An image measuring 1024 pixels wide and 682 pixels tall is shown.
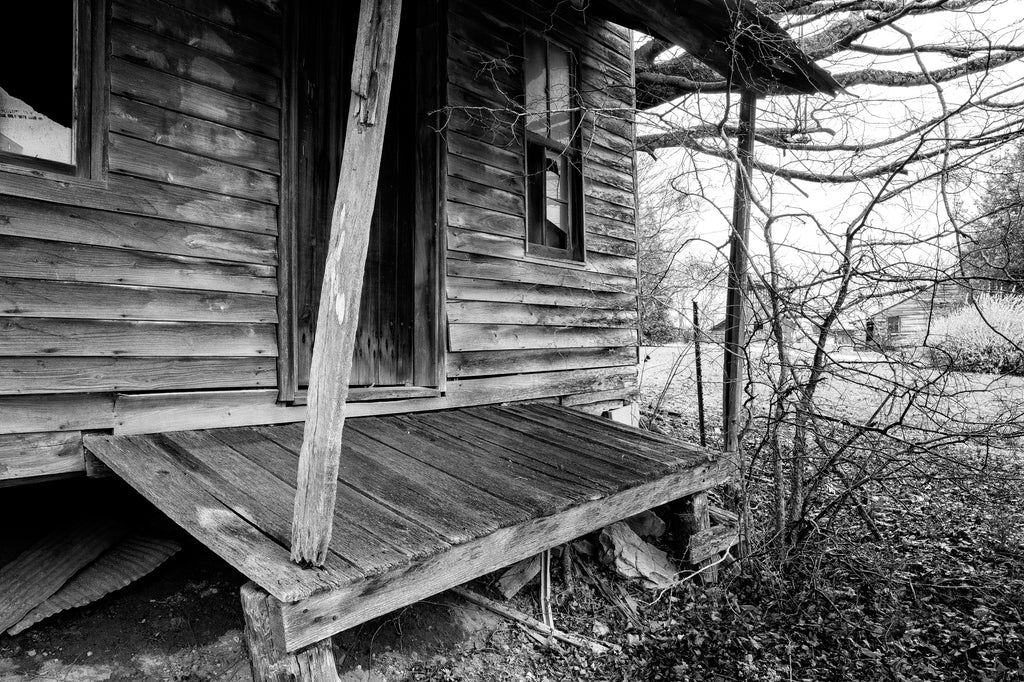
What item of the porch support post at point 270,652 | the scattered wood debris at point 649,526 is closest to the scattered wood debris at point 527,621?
the scattered wood debris at point 649,526

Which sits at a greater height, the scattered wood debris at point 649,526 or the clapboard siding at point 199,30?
the clapboard siding at point 199,30

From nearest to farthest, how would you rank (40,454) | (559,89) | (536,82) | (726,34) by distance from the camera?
(40,454) → (726,34) → (536,82) → (559,89)

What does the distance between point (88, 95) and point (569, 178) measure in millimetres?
3776

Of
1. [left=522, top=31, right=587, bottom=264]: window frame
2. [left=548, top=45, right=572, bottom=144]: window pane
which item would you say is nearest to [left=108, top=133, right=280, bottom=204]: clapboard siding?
[left=522, top=31, right=587, bottom=264]: window frame

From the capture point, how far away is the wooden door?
399 cm

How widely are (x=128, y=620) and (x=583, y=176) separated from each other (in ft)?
15.0

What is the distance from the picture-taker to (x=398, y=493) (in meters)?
2.84

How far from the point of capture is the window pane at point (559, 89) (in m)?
5.54

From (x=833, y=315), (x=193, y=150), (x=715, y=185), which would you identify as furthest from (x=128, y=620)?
(x=715, y=185)

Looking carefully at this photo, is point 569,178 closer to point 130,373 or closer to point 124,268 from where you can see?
point 124,268

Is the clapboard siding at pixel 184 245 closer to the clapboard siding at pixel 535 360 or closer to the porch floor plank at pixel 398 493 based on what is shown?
the clapboard siding at pixel 535 360

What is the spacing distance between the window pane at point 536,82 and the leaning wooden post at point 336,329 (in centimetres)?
333

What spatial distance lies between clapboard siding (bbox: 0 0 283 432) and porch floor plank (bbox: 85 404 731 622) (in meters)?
0.33

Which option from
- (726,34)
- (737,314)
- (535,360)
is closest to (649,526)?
(535,360)
